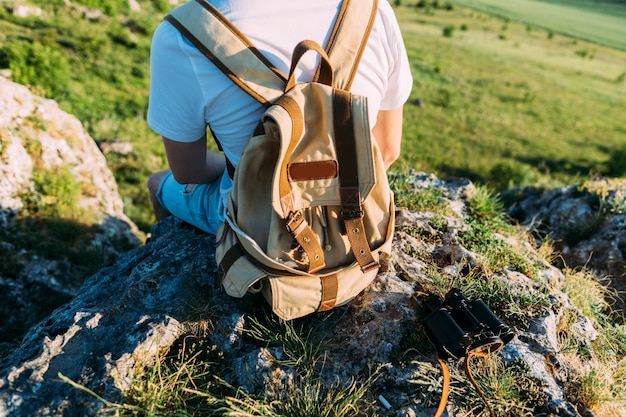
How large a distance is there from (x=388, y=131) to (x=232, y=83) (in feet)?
4.42

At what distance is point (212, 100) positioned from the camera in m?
2.11

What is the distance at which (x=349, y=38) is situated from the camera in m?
2.05

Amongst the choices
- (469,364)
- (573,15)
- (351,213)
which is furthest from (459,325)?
(573,15)

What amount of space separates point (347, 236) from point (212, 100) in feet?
3.46

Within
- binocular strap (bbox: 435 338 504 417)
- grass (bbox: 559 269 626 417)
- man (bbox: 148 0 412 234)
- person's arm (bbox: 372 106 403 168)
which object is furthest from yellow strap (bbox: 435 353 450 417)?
person's arm (bbox: 372 106 403 168)

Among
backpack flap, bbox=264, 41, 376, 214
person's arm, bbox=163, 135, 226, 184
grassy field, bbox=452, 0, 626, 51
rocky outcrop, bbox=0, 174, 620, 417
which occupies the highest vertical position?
backpack flap, bbox=264, 41, 376, 214

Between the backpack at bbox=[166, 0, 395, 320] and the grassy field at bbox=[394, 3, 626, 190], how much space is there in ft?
8.15

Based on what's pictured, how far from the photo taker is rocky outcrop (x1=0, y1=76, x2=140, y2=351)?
388 centimetres

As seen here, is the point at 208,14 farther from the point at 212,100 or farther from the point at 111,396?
the point at 111,396

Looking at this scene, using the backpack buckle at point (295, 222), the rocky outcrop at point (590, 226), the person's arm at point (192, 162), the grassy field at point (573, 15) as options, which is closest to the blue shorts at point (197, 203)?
the person's arm at point (192, 162)

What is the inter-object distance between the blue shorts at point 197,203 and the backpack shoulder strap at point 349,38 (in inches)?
54.2

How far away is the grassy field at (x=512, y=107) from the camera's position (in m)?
15.9

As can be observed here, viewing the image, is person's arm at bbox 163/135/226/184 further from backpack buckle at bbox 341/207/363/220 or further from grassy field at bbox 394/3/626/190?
grassy field at bbox 394/3/626/190

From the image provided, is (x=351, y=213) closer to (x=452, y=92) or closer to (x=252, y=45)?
(x=252, y=45)
